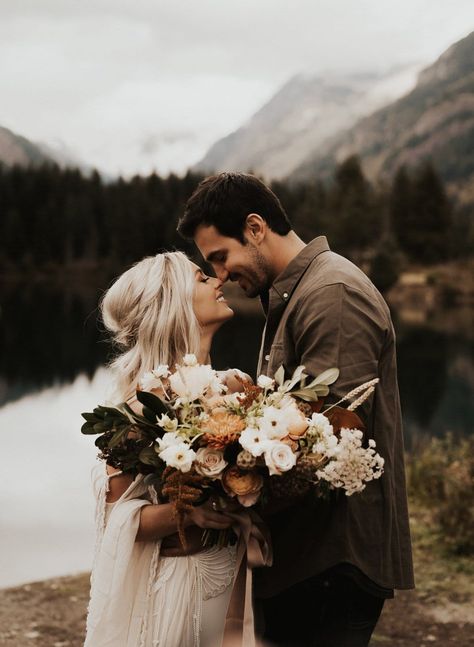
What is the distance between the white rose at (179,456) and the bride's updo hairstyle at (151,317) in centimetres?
86

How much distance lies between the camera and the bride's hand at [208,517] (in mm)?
2918

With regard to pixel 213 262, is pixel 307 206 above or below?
A: below

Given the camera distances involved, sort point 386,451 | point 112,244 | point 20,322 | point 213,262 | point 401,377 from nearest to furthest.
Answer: point 386,451 → point 213,262 → point 401,377 → point 20,322 → point 112,244

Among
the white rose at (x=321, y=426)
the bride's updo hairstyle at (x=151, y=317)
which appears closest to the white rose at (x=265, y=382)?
the white rose at (x=321, y=426)

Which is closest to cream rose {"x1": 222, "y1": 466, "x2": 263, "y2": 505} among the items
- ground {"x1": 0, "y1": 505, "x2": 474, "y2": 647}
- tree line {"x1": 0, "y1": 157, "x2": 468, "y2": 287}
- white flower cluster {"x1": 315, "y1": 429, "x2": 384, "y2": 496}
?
white flower cluster {"x1": 315, "y1": 429, "x2": 384, "y2": 496}

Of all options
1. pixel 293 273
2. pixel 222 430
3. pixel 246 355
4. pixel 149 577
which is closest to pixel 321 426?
pixel 222 430

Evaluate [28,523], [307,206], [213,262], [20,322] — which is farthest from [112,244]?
[213,262]

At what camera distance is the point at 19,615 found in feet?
21.8

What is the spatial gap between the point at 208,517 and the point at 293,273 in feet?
3.54

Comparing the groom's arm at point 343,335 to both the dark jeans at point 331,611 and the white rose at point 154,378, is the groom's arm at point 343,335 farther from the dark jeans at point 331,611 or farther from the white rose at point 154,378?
the dark jeans at point 331,611

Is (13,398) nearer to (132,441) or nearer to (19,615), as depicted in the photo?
(19,615)

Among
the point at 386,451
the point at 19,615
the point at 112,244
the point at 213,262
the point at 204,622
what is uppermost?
the point at 213,262

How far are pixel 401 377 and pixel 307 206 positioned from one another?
159 ft

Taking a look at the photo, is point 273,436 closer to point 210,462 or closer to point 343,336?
point 210,462
